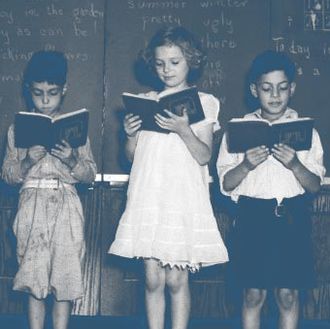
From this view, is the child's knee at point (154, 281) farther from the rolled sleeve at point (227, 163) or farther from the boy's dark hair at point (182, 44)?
the boy's dark hair at point (182, 44)

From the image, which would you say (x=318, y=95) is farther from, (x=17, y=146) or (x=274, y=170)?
(x=17, y=146)

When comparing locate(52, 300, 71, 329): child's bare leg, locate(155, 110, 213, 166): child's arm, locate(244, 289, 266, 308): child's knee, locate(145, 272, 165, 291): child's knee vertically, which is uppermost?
locate(155, 110, 213, 166): child's arm

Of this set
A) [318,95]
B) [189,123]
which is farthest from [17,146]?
[318,95]

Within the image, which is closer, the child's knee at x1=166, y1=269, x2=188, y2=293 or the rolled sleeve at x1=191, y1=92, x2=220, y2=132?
the child's knee at x1=166, y1=269, x2=188, y2=293

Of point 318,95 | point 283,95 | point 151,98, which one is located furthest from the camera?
point 318,95

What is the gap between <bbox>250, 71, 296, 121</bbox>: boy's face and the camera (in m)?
3.59

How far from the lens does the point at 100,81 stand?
15.3 feet

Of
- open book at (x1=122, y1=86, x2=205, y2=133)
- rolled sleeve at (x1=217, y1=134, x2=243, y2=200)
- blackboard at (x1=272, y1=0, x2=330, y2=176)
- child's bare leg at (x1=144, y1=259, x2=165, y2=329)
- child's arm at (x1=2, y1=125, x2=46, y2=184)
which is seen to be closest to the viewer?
open book at (x1=122, y1=86, x2=205, y2=133)

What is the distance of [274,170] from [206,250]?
494mm

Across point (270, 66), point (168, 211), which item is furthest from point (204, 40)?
point (168, 211)

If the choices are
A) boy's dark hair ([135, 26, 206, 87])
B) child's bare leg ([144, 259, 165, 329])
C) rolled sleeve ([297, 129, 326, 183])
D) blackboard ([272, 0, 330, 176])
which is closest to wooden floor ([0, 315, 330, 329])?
blackboard ([272, 0, 330, 176])

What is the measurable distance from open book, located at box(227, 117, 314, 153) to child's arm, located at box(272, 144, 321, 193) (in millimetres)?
29

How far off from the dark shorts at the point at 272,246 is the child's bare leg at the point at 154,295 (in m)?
0.37

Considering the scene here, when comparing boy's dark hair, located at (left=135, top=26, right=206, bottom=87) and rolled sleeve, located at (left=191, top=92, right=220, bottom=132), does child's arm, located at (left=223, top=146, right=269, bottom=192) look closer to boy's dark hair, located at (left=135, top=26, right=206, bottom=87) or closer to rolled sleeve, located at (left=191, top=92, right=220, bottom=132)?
rolled sleeve, located at (left=191, top=92, right=220, bottom=132)
